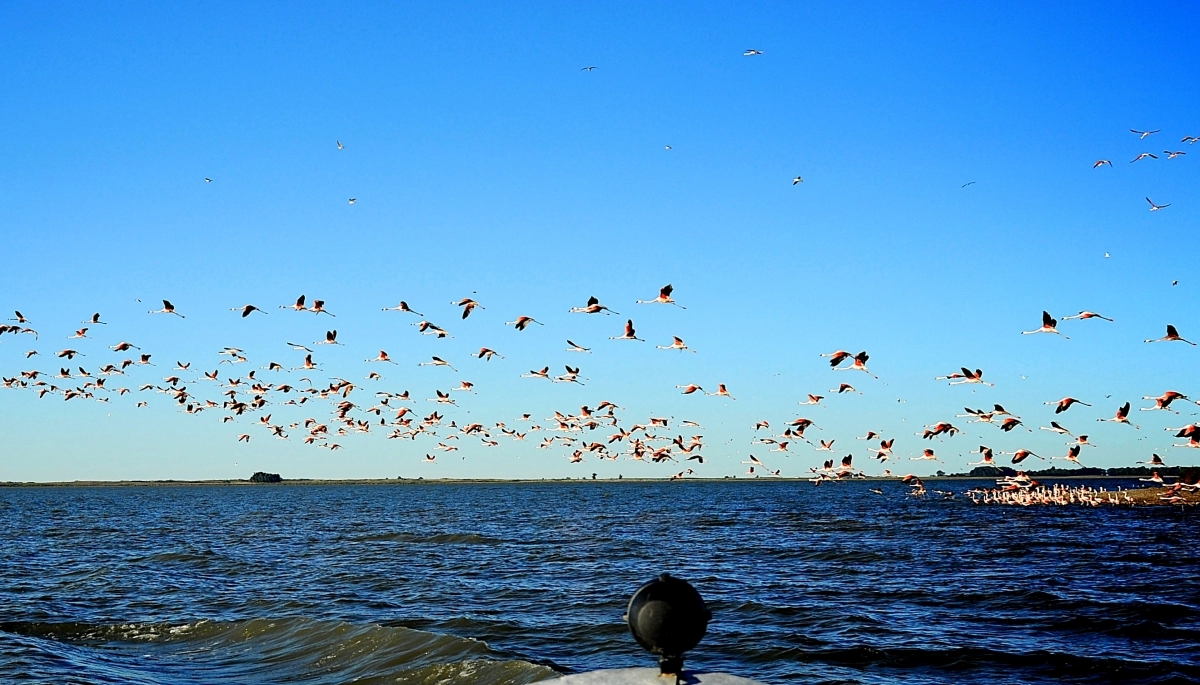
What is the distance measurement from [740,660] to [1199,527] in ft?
136

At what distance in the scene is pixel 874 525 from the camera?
181 feet

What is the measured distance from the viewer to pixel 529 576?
29.4 metres

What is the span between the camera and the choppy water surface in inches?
653

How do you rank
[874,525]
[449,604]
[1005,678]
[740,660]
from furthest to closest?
[874,525], [449,604], [740,660], [1005,678]

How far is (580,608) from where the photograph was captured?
2278 cm

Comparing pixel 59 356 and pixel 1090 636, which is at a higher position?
pixel 59 356

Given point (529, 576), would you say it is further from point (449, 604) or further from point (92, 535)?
point (92, 535)

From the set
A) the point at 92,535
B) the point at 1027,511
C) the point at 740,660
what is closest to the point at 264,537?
the point at 92,535

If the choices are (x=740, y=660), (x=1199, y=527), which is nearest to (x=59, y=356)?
(x=740, y=660)

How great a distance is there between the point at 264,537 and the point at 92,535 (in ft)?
31.2

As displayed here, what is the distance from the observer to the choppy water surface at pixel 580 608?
54.4ft

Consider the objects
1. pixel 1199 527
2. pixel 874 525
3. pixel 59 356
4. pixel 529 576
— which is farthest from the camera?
pixel 874 525

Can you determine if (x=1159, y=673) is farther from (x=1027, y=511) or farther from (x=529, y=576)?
(x=1027, y=511)

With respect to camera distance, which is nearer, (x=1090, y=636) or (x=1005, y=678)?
(x=1005, y=678)
